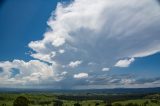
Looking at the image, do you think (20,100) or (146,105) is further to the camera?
(146,105)

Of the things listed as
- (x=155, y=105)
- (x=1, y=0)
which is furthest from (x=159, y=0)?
(x=155, y=105)

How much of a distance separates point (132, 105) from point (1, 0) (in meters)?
55.6

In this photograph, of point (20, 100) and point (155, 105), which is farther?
point (155, 105)

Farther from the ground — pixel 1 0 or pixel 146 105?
pixel 1 0

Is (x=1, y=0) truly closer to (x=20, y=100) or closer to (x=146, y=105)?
(x=20, y=100)

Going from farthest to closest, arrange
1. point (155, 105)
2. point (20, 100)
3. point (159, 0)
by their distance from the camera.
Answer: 1. point (155, 105)
2. point (20, 100)
3. point (159, 0)

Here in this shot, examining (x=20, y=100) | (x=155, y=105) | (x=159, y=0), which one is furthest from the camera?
(x=155, y=105)

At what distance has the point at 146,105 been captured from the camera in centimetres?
5791

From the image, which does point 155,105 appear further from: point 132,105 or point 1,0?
point 1,0

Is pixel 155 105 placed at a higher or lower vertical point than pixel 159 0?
lower

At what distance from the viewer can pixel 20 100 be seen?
32.8 metres

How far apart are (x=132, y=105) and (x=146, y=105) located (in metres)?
3.30

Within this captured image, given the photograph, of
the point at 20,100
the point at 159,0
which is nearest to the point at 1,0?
the point at 159,0

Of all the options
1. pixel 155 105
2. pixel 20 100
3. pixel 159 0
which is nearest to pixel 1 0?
pixel 159 0
